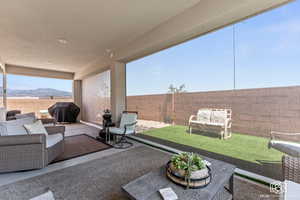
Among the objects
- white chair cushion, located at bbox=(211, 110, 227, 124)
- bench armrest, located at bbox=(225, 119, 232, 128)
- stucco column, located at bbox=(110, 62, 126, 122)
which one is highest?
stucco column, located at bbox=(110, 62, 126, 122)

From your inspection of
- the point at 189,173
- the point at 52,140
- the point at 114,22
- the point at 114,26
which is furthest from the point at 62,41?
the point at 189,173

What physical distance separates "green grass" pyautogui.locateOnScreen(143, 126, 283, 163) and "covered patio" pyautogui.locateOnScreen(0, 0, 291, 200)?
13 millimetres

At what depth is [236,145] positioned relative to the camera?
2324 mm

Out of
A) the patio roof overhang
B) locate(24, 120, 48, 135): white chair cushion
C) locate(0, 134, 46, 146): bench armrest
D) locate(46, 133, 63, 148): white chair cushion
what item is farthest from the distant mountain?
locate(0, 134, 46, 146): bench armrest

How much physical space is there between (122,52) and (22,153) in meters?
3.10

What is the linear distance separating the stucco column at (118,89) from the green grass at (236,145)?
1957 millimetres

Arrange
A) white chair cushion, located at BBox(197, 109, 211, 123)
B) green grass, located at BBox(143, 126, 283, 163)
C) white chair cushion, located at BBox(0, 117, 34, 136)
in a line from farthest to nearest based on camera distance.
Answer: white chair cushion, located at BBox(197, 109, 211, 123)
white chair cushion, located at BBox(0, 117, 34, 136)
green grass, located at BBox(143, 126, 283, 163)

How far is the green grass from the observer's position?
6.72 feet

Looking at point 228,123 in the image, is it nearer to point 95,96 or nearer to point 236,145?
point 236,145

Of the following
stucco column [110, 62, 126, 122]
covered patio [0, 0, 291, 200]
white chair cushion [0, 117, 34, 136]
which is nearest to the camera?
covered patio [0, 0, 291, 200]

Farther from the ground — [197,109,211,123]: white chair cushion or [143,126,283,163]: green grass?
[197,109,211,123]: white chair cushion

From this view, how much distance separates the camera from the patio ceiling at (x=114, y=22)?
211 cm

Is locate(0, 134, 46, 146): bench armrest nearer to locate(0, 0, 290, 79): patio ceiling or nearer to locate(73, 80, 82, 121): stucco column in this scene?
locate(0, 0, 290, 79): patio ceiling

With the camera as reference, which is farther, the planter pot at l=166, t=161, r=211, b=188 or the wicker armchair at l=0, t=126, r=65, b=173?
the wicker armchair at l=0, t=126, r=65, b=173
